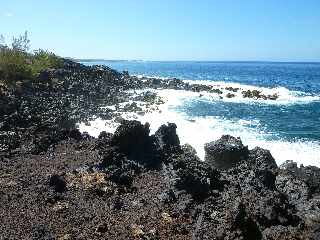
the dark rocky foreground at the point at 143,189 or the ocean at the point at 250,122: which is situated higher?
the dark rocky foreground at the point at 143,189

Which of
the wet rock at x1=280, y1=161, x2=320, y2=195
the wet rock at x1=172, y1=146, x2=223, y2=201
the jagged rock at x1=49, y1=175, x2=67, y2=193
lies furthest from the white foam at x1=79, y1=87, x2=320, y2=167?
the jagged rock at x1=49, y1=175, x2=67, y2=193

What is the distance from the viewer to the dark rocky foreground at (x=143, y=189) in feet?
53.7

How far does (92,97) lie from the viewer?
5562cm

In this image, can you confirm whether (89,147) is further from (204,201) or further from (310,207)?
(310,207)

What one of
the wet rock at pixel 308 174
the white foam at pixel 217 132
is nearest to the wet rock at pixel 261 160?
the wet rock at pixel 308 174

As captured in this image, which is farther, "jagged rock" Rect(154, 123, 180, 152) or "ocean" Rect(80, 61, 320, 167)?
"ocean" Rect(80, 61, 320, 167)

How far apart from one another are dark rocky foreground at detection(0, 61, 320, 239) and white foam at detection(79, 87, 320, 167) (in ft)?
26.0

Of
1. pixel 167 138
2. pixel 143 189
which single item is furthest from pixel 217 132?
pixel 143 189

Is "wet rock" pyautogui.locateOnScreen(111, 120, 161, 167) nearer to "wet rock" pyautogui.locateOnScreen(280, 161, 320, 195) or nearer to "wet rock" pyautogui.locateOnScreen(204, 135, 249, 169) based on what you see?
"wet rock" pyautogui.locateOnScreen(204, 135, 249, 169)

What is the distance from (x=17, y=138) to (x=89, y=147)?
5.41 metres

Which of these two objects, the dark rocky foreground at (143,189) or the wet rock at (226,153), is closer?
the dark rocky foreground at (143,189)

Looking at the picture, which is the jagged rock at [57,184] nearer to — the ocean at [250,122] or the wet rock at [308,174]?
the wet rock at [308,174]

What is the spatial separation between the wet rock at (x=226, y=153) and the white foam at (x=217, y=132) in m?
7.08

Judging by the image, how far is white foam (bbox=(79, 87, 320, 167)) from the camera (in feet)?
111
